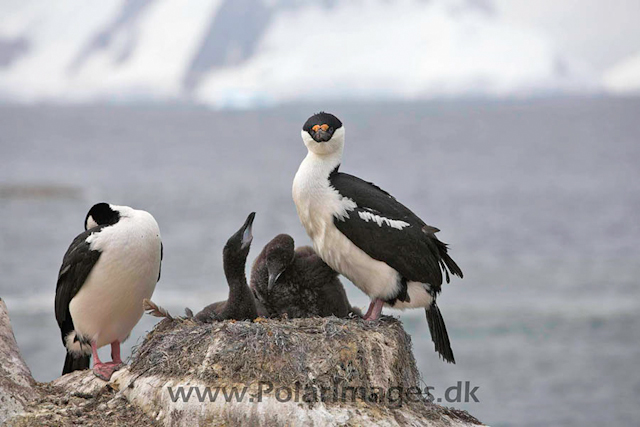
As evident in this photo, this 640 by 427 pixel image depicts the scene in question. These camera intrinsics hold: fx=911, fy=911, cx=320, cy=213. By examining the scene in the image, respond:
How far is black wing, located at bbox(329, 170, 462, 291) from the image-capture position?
784 cm

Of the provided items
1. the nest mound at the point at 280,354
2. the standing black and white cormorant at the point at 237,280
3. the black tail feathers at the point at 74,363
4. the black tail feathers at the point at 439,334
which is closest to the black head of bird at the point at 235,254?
the standing black and white cormorant at the point at 237,280

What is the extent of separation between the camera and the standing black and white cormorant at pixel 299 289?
28.9 feet

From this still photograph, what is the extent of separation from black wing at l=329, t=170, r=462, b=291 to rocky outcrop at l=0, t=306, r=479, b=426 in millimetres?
689

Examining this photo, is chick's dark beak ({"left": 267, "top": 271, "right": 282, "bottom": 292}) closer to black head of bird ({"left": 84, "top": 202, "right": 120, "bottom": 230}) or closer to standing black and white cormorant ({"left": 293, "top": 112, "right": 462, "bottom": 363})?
standing black and white cormorant ({"left": 293, "top": 112, "right": 462, "bottom": 363})

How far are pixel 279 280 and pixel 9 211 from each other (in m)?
43.1

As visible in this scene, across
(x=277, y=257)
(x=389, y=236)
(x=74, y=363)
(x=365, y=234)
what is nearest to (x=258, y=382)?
(x=365, y=234)

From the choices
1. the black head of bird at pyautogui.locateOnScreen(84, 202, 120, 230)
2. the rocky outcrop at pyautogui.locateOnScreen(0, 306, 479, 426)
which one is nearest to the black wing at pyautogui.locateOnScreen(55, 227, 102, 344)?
the black head of bird at pyautogui.locateOnScreen(84, 202, 120, 230)

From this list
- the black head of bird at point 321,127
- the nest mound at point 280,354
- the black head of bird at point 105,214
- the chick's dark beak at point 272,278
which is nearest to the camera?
the nest mound at point 280,354

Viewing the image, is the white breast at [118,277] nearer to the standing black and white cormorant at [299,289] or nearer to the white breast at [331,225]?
the standing black and white cormorant at [299,289]

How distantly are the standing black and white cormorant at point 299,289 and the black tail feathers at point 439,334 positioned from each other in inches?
40.9

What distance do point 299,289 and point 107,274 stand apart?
6.30 feet

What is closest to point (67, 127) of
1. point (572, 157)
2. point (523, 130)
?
point (523, 130)

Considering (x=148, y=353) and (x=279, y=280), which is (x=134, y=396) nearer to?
(x=148, y=353)

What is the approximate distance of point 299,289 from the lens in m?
8.85
